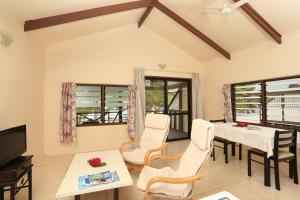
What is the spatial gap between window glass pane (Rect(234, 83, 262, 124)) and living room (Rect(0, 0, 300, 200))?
215mm

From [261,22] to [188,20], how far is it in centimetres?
158

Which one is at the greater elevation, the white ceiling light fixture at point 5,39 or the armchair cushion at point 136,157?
the white ceiling light fixture at point 5,39

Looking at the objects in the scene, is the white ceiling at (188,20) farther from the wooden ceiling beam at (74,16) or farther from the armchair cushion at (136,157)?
the armchair cushion at (136,157)

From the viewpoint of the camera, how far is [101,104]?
14.6 ft

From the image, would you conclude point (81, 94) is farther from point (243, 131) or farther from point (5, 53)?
point (243, 131)

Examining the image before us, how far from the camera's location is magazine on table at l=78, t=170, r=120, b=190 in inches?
66.1

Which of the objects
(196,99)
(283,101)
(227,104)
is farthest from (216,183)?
(196,99)

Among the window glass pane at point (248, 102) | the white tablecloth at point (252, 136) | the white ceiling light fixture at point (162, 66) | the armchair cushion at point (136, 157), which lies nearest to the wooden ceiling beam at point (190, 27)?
the window glass pane at point (248, 102)

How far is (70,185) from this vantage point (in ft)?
5.48

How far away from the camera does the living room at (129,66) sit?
98.9 inches

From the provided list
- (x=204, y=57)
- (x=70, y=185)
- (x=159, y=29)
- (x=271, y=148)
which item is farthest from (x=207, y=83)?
(x=70, y=185)

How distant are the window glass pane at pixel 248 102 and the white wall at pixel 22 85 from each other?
16.5ft

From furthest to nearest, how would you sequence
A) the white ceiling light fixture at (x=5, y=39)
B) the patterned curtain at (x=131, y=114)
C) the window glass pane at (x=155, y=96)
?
the window glass pane at (x=155, y=96), the patterned curtain at (x=131, y=114), the white ceiling light fixture at (x=5, y=39)

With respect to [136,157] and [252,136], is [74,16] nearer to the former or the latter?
[136,157]
